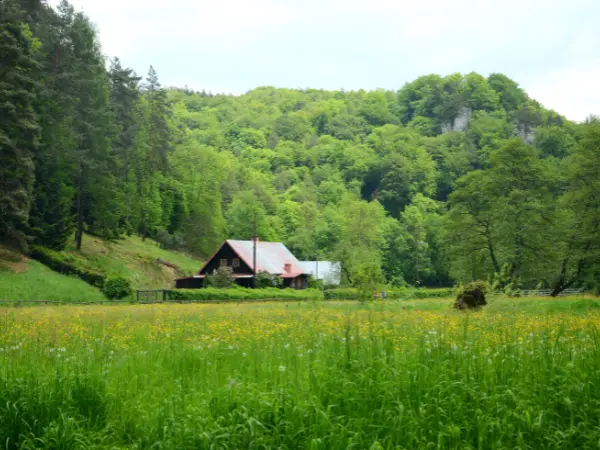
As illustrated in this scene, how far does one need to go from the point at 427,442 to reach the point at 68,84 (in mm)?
51524

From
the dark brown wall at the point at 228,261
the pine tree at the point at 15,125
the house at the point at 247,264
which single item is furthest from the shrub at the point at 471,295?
the dark brown wall at the point at 228,261

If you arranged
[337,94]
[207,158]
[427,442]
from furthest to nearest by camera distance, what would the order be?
[337,94]
[207,158]
[427,442]

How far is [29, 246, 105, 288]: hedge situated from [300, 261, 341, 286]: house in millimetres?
33953

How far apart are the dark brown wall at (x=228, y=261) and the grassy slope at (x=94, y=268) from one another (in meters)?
2.58

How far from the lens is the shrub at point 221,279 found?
5586 centimetres

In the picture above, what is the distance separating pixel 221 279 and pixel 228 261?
386 inches

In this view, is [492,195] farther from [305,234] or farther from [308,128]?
[308,128]

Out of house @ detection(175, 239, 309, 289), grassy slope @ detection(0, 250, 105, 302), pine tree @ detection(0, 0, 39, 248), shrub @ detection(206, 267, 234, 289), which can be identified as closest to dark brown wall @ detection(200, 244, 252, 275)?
house @ detection(175, 239, 309, 289)

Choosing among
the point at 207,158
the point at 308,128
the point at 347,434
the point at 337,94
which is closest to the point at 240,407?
the point at 347,434

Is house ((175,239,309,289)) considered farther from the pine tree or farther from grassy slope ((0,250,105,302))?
the pine tree

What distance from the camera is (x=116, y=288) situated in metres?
40.8

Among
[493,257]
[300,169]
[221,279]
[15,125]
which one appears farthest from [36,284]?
[300,169]

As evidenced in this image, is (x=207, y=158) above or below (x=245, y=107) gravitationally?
below

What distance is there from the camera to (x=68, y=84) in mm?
50156
